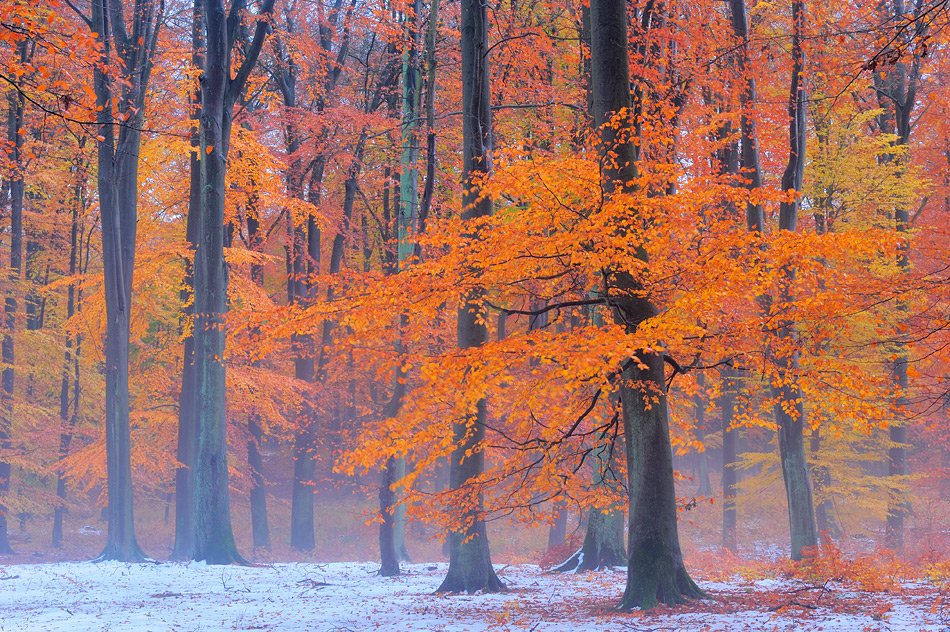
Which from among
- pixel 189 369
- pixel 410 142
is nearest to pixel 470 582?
pixel 410 142

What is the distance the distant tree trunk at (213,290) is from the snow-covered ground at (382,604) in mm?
969

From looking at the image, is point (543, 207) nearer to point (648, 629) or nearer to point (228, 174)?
point (648, 629)

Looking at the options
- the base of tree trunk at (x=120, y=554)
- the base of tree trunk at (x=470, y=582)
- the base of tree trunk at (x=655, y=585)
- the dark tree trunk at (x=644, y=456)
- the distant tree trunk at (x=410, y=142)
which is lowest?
the base of tree trunk at (x=120, y=554)

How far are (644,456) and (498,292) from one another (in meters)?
3.90

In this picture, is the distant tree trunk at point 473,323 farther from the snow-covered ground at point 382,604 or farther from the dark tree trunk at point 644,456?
the dark tree trunk at point 644,456

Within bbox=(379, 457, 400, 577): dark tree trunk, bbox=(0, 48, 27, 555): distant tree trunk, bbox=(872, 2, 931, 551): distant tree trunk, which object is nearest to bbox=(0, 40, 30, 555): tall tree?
bbox=(0, 48, 27, 555): distant tree trunk

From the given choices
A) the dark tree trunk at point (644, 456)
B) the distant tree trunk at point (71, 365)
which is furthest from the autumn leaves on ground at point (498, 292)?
the distant tree trunk at point (71, 365)

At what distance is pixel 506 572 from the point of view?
13.4 m

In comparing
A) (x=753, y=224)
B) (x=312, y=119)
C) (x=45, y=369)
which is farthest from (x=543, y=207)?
(x=45, y=369)

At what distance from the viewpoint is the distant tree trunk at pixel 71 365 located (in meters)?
21.3

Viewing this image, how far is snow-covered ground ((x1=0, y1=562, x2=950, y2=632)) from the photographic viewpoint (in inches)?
289

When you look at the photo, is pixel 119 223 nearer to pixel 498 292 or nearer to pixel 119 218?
pixel 119 218

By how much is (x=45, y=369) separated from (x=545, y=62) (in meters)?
15.3

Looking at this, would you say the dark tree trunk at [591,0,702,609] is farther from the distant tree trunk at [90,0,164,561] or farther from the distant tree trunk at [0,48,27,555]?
the distant tree trunk at [0,48,27,555]
